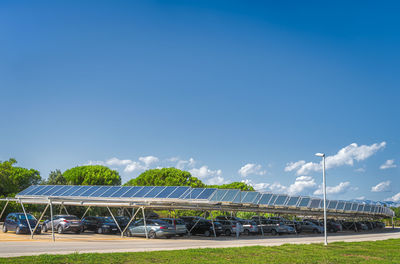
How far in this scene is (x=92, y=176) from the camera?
236ft

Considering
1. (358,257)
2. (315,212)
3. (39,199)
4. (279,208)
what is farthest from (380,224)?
(39,199)

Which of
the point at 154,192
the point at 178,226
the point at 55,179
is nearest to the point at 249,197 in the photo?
the point at 178,226

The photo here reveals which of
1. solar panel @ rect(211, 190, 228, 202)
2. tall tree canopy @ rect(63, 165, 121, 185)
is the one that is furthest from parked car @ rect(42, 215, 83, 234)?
tall tree canopy @ rect(63, 165, 121, 185)

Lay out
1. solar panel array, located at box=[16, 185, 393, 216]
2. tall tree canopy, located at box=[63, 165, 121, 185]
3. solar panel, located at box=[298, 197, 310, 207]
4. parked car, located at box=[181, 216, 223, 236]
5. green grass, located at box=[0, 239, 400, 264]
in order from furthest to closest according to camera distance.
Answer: tall tree canopy, located at box=[63, 165, 121, 185] → solar panel, located at box=[298, 197, 310, 207] → parked car, located at box=[181, 216, 223, 236] → solar panel array, located at box=[16, 185, 393, 216] → green grass, located at box=[0, 239, 400, 264]

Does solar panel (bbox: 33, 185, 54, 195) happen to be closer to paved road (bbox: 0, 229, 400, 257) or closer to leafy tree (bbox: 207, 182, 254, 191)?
paved road (bbox: 0, 229, 400, 257)

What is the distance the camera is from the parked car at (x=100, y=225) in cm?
3488

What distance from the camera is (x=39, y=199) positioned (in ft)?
104

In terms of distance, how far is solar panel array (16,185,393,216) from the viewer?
31578mm

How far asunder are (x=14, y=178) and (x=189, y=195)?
41.3 meters

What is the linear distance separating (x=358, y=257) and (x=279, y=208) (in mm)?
20064

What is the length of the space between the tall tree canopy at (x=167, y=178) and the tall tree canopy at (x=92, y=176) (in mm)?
6059

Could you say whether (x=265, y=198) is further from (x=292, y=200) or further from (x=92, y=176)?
(x=92, y=176)

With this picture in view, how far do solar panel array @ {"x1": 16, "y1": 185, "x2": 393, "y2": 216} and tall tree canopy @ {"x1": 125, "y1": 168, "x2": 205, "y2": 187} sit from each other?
3405cm

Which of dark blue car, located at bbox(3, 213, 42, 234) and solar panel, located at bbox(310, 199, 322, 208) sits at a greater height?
solar panel, located at bbox(310, 199, 322, 208)
